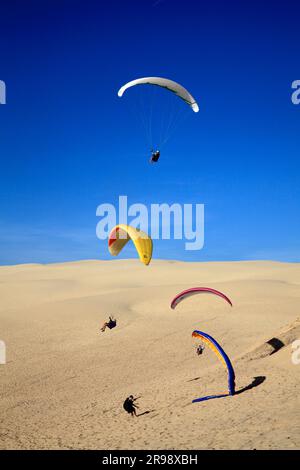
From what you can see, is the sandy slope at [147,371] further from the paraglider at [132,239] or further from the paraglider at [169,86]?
the paraglider at [169,86]

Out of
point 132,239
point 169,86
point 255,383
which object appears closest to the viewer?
point 255,383

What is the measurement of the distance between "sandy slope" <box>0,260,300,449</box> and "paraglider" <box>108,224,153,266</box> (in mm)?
4953

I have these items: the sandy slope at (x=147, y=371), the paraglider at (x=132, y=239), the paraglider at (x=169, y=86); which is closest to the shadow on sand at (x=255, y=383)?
the sandy slope at (x=147, y=371)

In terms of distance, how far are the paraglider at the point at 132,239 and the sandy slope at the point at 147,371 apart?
4.95m

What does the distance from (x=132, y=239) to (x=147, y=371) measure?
23.0 ft

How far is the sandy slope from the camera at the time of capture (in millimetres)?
10820

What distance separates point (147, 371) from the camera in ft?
60.3

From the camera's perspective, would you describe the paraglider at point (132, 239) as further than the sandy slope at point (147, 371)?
Yes

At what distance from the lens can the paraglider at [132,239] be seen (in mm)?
14366

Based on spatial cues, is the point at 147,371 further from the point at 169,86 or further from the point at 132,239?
the point at 169,86

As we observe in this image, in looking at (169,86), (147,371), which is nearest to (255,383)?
(147,371)

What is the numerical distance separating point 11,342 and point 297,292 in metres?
23.9

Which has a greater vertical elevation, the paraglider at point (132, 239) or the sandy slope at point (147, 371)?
the paraglider at point (132, 239)
